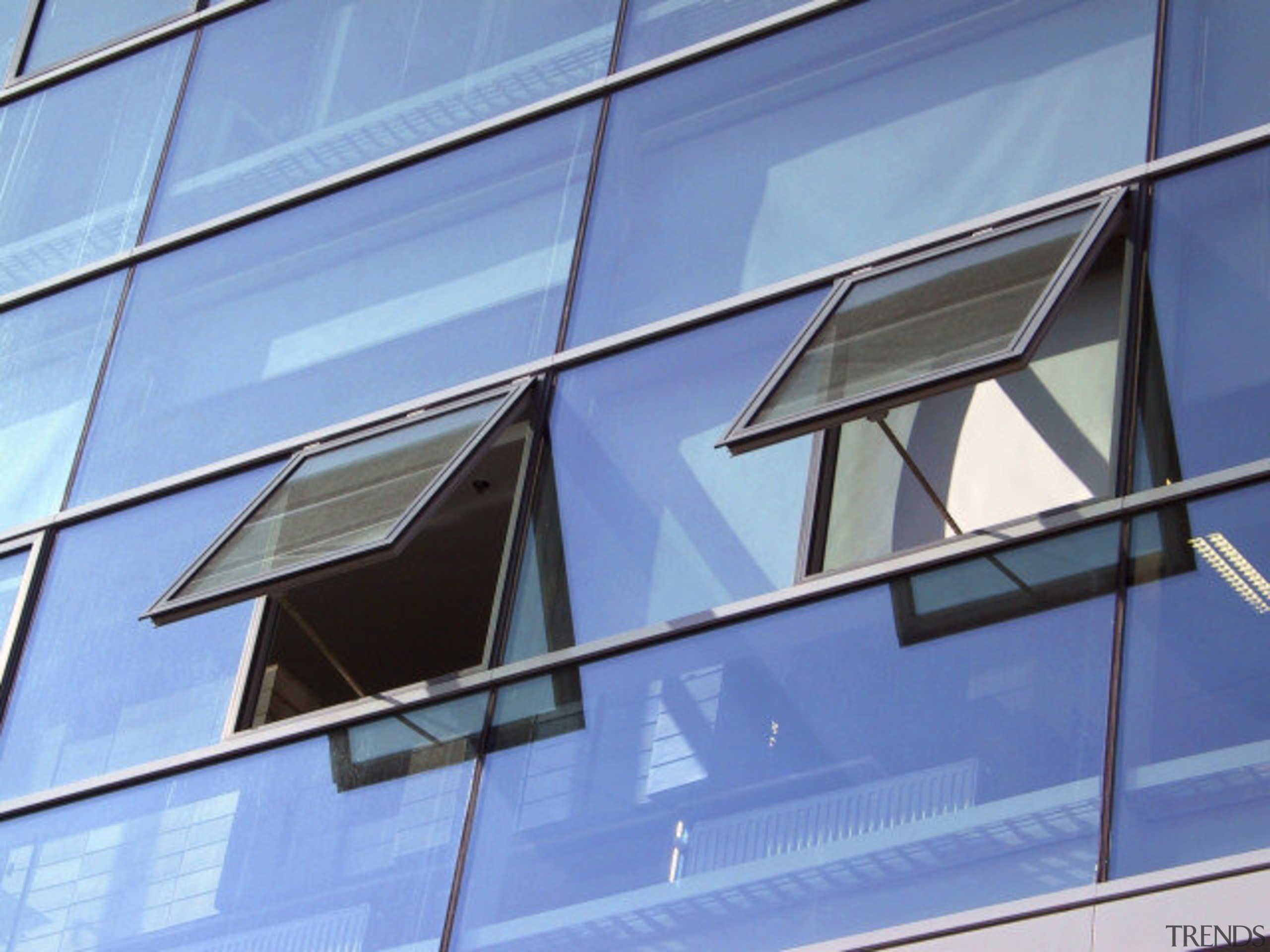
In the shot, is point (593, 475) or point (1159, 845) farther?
point (593, 475)

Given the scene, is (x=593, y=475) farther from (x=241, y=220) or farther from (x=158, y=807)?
(x=241, y=220)

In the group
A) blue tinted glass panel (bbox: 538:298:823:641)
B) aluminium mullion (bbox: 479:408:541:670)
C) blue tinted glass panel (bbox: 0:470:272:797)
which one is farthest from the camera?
blue tinted glass panel (bbox: 0:470:272:797)

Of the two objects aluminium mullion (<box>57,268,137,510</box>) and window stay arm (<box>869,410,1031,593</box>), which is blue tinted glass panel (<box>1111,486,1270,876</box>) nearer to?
window stay arm (<box>869,410,1031,593</box>)

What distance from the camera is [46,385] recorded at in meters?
11.6

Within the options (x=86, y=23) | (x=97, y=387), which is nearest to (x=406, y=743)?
(x=97, y=387)

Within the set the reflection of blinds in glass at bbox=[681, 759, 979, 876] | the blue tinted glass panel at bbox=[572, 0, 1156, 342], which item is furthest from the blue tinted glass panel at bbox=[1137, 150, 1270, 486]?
the reflection of blinds in glass at bbox=[681, 759, 979, 876]

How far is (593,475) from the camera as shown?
937 cm

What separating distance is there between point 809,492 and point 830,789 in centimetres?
139

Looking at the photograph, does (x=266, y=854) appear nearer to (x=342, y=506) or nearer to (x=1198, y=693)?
(x=342, y=506)

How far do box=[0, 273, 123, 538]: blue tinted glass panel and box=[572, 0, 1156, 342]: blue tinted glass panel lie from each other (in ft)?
8.73

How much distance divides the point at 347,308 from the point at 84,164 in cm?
246

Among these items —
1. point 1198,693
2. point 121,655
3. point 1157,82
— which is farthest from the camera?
point 121,655

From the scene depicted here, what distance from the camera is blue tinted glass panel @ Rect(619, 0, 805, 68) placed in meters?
10.7

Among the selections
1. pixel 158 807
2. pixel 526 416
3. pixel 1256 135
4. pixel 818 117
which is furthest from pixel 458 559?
pixel 1256 135
